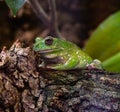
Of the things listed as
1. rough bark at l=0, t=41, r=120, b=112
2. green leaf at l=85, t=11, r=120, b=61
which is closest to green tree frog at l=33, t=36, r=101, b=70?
rough bark at l=0, t=41, r=120, b=112

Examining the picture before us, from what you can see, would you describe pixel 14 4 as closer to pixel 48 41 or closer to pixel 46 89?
pixel 46 89

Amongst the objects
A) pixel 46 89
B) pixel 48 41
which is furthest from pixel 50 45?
pixel 46 89

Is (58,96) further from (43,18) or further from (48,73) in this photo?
(43,18)

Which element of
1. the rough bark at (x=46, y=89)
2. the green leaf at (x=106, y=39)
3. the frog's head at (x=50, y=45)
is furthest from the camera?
the green leaf at (x=106, y=39)

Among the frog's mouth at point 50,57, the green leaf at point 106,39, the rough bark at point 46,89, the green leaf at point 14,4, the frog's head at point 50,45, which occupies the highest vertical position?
the green leaf at point 106,39

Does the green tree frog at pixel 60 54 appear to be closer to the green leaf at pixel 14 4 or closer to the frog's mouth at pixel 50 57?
the frog's mouth at pixel 50 57

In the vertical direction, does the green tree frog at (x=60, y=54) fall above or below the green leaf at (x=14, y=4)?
above

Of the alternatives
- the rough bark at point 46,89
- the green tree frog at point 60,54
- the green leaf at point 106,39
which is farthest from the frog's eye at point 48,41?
the green leaf at point 106,39

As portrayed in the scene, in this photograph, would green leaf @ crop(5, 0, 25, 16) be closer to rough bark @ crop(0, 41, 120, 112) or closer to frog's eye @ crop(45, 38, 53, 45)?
rough bark @ crop(0, 41, 120, 112)
